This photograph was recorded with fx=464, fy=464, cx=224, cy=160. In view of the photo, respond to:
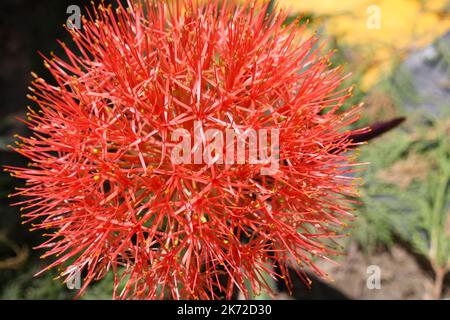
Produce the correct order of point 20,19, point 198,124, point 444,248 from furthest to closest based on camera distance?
point 20,19, point 444,248, point 198,124

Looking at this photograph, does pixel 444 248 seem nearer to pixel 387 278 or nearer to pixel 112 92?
pixel 387 278

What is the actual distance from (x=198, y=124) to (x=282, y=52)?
210mm

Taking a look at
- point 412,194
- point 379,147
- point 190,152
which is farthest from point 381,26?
point 190,152

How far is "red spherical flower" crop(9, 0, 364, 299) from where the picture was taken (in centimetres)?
70

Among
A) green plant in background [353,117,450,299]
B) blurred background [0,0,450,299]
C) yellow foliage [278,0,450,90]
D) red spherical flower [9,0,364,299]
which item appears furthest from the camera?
yellow foliage [278,0,450,90]

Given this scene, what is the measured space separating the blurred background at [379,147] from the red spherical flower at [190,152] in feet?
1.45

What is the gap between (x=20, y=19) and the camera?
5.01 feet

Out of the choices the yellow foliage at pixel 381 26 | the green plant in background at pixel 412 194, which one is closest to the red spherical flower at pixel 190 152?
the green plant in background at pixel 412 194

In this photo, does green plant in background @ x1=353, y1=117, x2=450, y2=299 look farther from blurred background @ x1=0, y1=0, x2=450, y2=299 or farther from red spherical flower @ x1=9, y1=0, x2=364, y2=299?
red spherical flower @ x1=9, y1=0, x2=364, y2=299

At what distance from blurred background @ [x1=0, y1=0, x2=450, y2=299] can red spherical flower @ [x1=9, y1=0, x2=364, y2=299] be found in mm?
442

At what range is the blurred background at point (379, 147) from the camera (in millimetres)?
1239

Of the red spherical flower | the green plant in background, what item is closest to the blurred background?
the green plant in background

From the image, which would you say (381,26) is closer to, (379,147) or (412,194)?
(379,147)
